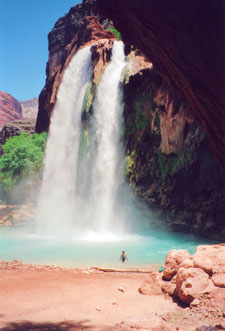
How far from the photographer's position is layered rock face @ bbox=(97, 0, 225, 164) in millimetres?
3258

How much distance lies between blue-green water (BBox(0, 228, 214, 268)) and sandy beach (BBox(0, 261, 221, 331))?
1900 mm

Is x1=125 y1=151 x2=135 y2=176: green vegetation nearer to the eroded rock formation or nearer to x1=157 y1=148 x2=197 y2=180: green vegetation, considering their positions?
x1=157 y1=148 x2=197 y2=180: green vegetation

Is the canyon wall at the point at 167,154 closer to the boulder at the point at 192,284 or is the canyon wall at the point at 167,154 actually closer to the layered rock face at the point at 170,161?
the layered rock face at the point at 170,161

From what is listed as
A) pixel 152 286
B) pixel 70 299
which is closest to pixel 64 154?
pixel 152 286

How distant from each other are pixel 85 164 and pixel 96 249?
1071 cm

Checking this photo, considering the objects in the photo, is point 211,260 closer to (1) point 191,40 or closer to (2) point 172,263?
(2) point 172,263

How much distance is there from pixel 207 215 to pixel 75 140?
13981 millimetres

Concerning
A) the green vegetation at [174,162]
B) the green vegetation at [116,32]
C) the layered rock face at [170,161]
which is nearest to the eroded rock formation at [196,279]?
the layered rock face at [170,161]

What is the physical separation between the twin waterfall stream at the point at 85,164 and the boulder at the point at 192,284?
12.1 meters

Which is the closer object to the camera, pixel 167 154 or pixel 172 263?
pixel 172 263

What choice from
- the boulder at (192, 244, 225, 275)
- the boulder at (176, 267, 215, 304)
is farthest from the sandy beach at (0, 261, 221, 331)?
the boulder at (192, 244, 225, 275)

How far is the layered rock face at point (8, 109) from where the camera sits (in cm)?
9962

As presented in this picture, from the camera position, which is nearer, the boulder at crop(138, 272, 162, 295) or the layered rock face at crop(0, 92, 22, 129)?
the boulder at crop(138, 272, 162, 295)

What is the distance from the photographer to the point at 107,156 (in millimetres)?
22688
